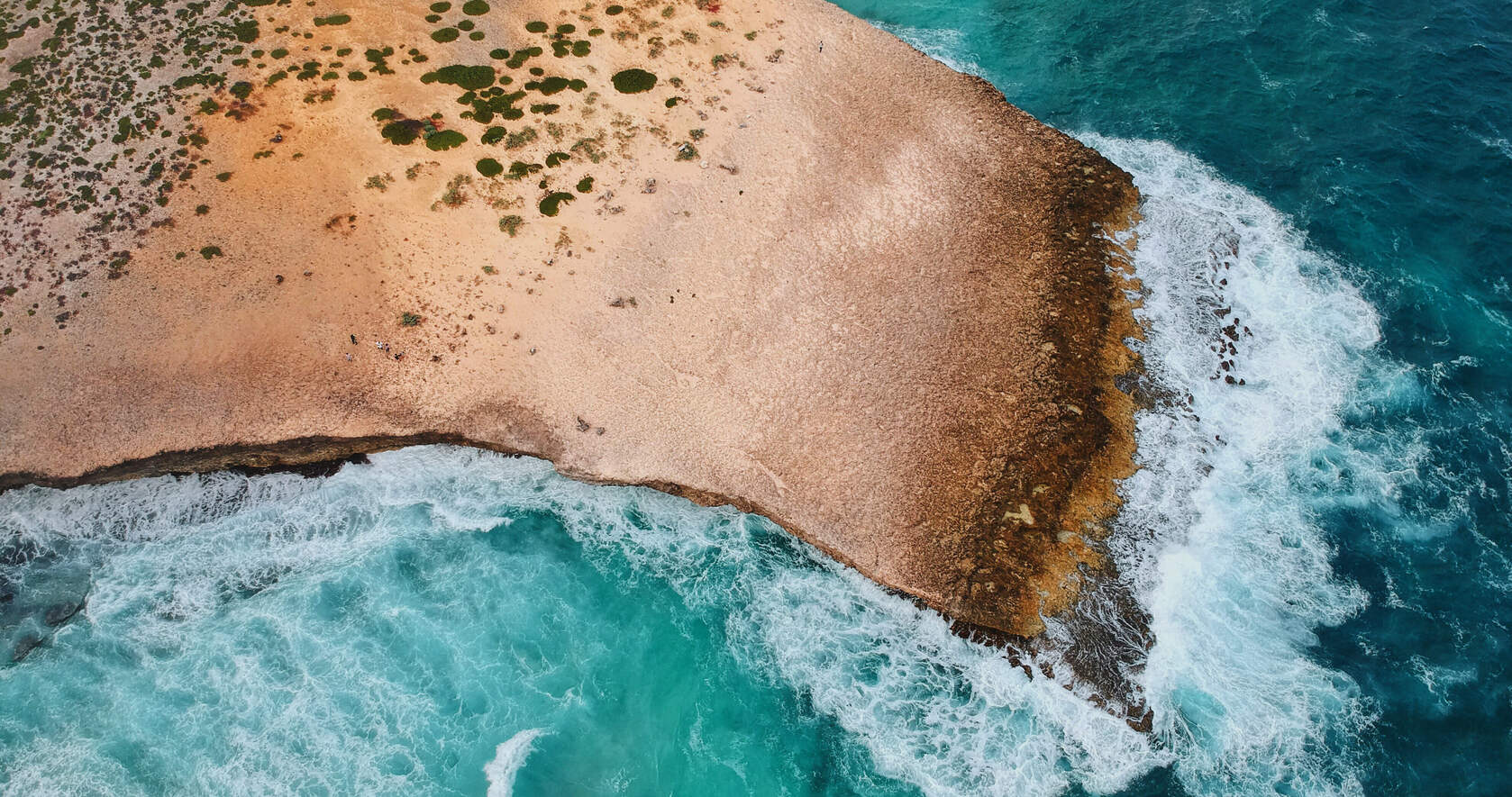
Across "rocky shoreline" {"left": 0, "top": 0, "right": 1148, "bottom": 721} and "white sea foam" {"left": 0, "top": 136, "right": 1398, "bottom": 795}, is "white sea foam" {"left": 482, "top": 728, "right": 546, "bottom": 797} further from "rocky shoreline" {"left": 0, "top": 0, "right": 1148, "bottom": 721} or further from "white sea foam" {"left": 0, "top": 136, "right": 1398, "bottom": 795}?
"rocky shoreline" {"left": 0, "top": 0, "right": 1148, "bottom": 721}

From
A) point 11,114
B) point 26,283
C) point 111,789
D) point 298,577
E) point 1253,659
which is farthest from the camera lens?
point 11,114

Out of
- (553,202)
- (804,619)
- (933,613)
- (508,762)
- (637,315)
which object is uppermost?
(553,202)

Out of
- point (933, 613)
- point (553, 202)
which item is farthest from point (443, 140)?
point (933, 613)

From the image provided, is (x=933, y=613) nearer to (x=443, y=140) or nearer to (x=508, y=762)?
(x=508, y=762)

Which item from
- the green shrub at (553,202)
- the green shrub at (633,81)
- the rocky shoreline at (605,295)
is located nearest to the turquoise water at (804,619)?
the rocky shoreline at (605,295)

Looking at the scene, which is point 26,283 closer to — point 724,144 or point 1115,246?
point 724,144

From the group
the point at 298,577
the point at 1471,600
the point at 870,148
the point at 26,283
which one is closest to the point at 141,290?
the point at 26,283
